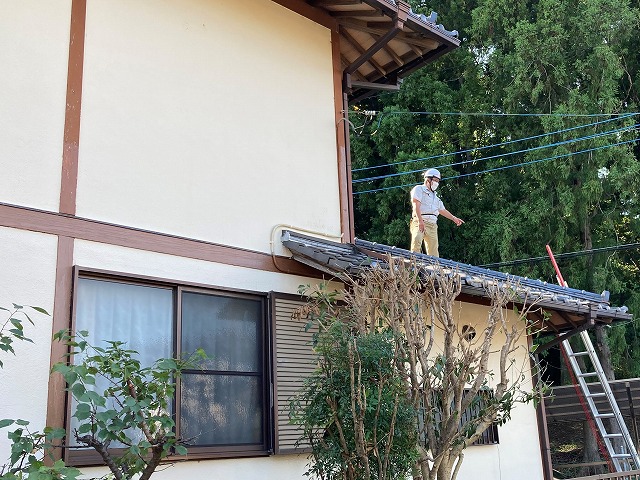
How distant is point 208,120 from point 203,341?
209 centimetres

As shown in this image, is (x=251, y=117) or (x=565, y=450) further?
(x=565, y=450)

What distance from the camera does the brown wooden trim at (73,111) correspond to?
5742mm

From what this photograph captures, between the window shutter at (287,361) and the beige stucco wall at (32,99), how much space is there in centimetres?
230

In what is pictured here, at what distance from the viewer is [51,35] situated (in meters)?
5.93

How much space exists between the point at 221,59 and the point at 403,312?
3.26m

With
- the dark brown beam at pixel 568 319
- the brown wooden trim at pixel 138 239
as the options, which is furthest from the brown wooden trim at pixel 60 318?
the dark brown beam at pixel 568 319

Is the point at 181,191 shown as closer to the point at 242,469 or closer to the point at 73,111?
the point at 73,111

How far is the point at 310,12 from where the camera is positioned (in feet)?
27.1

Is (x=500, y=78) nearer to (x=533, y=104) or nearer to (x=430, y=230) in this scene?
(x=533, y=104)

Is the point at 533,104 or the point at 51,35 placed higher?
the point at 533,104

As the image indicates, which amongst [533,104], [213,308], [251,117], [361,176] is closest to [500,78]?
[533,104]

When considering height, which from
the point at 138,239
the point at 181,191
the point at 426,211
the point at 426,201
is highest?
the point at 426,201

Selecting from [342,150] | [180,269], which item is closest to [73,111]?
[180,269]

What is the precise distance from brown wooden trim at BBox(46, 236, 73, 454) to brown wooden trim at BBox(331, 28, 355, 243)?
3.24 meters
